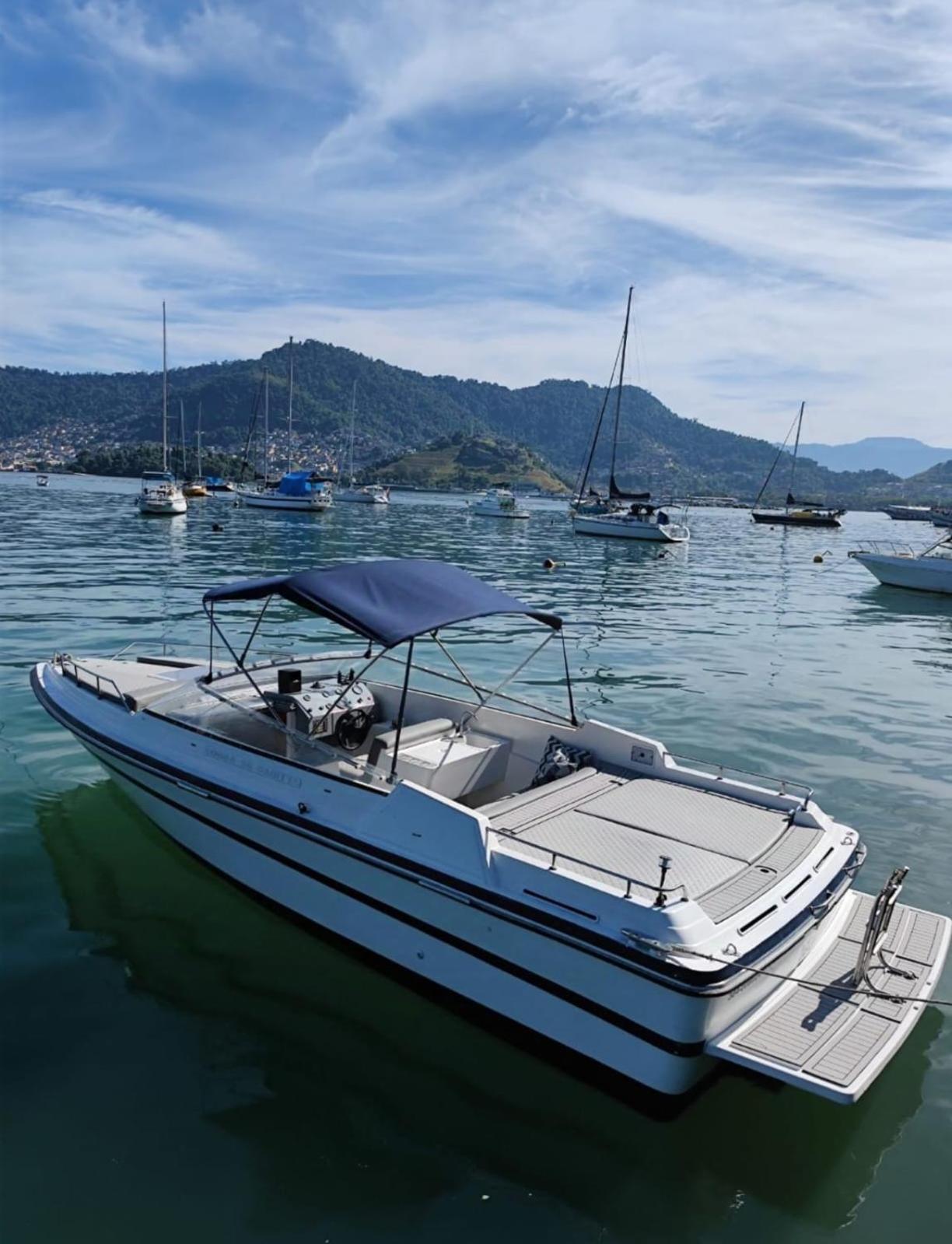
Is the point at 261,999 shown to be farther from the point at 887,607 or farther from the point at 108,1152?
the point at 887,607

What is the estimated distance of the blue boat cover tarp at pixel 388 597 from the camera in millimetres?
6891

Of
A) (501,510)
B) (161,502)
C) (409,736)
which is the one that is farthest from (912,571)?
(501,510)

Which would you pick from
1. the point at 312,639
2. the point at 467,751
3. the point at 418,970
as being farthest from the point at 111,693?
the point at 312,639

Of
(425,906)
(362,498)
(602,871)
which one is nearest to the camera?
(602,871)

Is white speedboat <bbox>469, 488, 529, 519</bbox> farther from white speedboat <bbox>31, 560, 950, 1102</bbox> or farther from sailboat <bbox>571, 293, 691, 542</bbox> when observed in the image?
white speedboat <bbox>31, 560, 950, 1102</bbox>

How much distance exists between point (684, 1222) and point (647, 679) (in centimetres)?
1149

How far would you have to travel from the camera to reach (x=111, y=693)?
9125 mm

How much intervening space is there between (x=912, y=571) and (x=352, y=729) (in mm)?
29148

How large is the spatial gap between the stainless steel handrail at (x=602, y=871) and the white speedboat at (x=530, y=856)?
0.04 meters

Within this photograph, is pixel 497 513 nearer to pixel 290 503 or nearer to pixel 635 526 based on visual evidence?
pixel 290 503

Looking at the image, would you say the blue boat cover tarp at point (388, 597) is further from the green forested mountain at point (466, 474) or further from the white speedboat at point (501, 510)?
the green forested mountain at point (466, 474)

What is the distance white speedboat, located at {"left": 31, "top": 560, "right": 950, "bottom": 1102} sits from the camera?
5059mm

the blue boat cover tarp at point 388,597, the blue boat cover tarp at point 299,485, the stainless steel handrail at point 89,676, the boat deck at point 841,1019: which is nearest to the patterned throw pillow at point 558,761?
the blue boat cover tarp at point 388,597

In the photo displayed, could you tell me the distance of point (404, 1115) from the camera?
5227mm
